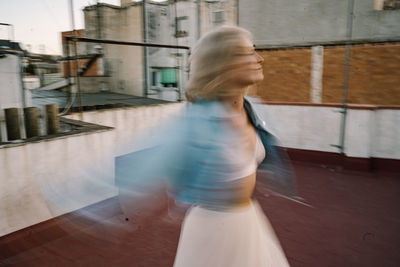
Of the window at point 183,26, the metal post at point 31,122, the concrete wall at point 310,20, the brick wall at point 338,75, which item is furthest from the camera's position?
the window at point 183,26

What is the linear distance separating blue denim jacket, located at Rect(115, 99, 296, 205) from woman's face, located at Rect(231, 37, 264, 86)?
0.15 metres

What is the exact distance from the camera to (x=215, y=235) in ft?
4.50

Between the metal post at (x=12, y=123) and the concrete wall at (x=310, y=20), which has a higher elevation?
the concrete wall at (x=310, y=20)

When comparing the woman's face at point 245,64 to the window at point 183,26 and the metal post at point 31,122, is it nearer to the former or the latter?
the metal post at point 31,122

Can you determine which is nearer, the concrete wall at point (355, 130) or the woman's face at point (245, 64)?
the woman's face at point (245, 64)

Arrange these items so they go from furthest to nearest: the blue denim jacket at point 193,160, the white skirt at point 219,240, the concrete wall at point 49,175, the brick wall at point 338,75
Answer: the brick wall at point 338,75 < the concrete wall at point 49,175 < the white skirt at point 219,240 < the blue denim jacket at point 193,160

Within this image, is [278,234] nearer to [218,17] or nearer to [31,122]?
[31,122]

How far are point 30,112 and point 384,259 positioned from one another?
4.49 metres

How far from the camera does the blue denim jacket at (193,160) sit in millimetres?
1188

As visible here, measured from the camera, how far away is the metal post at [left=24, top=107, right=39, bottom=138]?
160 inches

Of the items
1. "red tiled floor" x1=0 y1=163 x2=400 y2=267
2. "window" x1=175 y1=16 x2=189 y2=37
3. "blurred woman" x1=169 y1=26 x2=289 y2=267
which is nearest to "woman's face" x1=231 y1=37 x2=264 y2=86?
"blurred woman" x1=169 y1=26 x2=289 y2=267

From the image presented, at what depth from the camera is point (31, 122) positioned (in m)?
4.08

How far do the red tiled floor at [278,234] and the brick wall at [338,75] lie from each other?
5443mm

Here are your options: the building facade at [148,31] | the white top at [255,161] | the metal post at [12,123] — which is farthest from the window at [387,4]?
the white top at [255,161]
